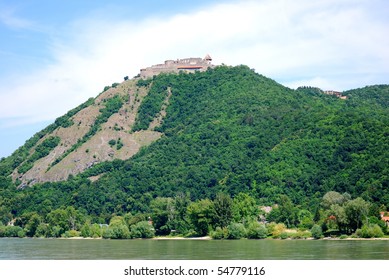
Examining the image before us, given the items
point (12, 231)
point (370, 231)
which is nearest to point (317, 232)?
point (370, 231)

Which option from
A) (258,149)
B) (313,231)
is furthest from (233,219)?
(258,149)

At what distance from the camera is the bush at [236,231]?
119 metres

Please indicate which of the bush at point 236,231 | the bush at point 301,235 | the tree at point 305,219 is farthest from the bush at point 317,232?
the bush at point 236,231

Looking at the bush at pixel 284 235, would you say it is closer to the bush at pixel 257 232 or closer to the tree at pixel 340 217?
the bush at pixel 257 232

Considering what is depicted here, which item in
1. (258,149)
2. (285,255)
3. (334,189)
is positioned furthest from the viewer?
(258,149)

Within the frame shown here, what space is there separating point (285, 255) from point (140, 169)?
4994 inches

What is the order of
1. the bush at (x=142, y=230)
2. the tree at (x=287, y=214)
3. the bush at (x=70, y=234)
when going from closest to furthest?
the tree at (x=287, y=214), the bush at (x=142, y=230), the bush at (x=70, y=234)

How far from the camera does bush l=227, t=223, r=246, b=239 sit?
11931 cm

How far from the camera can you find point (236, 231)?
119312 mm

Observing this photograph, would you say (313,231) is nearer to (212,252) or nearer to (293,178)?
(212,252)

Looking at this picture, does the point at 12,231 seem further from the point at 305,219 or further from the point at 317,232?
the point at 317,232

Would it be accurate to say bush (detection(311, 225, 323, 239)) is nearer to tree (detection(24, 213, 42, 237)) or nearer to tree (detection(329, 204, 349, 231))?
tree (detection(329, 204, 349, 231))

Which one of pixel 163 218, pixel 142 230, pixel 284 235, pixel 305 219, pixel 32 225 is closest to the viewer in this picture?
pixel 284 235

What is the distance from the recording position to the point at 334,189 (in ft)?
468
